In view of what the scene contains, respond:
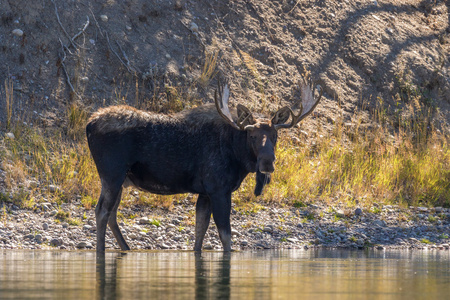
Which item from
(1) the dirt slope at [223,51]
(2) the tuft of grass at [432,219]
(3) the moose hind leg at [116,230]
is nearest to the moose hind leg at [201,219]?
(3) the moose hind leg at [116,230]

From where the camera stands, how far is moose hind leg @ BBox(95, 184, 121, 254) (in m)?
10.2

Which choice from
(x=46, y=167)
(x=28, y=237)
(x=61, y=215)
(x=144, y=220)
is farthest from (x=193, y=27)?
(x=28, y=237)

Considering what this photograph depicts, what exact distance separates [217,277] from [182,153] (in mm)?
4251

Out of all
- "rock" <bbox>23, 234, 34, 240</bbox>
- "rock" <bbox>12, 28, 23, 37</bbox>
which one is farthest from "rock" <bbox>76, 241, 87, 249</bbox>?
"rock" <bbox>12, 28, 23, 37</bbox>

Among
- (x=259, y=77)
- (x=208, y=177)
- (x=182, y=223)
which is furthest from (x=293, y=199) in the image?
(x=259, y=77)

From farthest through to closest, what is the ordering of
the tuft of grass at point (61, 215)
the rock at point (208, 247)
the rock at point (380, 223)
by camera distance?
the rock at point (380, 223), the tuft of grass at point (61, 215), the rock at point (208, 247)

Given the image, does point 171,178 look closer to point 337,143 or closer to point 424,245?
point 424,245

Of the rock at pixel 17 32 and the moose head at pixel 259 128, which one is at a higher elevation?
the rock at pixel 17 32

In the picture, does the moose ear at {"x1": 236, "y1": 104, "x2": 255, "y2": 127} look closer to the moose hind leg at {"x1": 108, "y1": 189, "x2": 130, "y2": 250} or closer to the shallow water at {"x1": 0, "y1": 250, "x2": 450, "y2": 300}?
the moose hind leg at {"x1": 108, "y1": 189, "x2": 130, "y2": 250}

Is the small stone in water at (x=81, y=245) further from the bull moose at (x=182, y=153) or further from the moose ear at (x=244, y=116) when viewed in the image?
the moose ear at (x=244, y=116)

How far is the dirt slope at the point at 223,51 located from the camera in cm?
1562

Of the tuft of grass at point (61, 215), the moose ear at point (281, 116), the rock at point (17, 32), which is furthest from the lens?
the rock at point (17, 32)

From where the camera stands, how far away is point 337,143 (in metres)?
16.0

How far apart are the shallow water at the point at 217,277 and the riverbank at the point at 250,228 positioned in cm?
185
